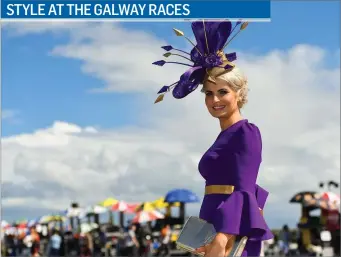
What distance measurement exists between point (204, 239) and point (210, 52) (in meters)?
1.29

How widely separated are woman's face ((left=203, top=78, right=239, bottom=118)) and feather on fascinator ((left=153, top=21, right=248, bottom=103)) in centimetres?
6

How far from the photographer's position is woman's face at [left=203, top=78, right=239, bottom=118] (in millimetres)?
5457

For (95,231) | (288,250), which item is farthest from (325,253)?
(95,231)

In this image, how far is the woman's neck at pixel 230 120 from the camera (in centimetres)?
548

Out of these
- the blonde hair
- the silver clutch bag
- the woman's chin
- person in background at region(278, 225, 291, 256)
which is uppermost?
the blonde hair

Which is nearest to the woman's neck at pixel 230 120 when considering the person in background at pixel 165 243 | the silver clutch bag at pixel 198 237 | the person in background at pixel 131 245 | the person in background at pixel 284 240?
the silver clutch bag at pixel 198 237

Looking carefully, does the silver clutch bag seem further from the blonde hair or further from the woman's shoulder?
the blonde hair

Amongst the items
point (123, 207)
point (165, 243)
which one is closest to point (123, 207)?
point (123, 207)

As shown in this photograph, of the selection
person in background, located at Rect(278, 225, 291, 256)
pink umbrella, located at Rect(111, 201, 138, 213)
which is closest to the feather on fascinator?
person in background, located at Rect(278, 225, 291, 256)

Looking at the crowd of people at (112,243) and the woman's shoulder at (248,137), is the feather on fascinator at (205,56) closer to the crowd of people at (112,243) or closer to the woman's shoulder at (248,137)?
the woman's shoulder at (248,137)

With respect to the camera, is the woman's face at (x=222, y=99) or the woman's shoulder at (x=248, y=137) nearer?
the woman's shoulder at (x=248, y=137)

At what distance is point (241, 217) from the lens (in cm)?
523

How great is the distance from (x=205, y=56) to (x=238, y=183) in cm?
93

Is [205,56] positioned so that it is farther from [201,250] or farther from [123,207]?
[123,207]
